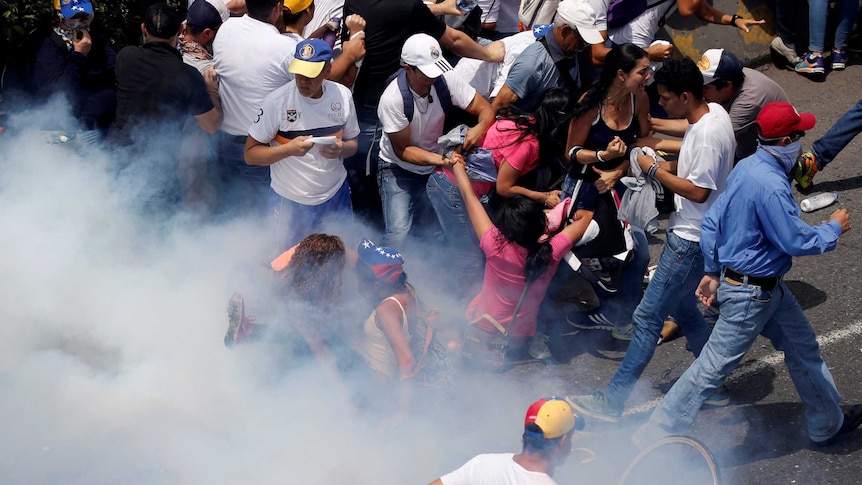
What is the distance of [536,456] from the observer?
11.0ft

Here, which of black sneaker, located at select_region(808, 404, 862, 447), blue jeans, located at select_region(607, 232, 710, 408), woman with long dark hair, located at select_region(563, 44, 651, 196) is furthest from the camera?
woman with long dark hair, located at select_region(563, 44, 651, 196)

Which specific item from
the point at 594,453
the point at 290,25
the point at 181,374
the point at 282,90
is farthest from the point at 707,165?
the point at 181,374

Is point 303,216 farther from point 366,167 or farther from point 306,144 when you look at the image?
point 366,167

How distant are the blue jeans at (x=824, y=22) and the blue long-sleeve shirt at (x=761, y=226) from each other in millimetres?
4338

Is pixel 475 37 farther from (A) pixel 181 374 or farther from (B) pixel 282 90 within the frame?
(A) pixel 181 374

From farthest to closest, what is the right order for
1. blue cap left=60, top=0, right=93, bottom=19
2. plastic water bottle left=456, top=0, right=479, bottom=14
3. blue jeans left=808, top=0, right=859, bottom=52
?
blue jeans left=808, top=0, right=859, bottom=52 < plastic water bottle left=456, top=0, right=479, bottom=14 < blue cap left=60, top=0, right=93, bottom=19

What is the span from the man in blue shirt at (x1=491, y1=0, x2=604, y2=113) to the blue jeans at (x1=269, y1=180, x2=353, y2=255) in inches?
43.3

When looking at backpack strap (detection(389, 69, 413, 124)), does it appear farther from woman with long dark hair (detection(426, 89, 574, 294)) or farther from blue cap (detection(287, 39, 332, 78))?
blue cap (detection(287, 39, 332, 78))

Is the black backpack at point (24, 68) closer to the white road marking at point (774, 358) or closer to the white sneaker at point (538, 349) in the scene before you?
the white sneaker at point (538, 349)

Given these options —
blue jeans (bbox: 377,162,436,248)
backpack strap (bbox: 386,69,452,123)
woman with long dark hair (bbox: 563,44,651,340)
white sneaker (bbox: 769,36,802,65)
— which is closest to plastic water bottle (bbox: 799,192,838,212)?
woman with long dark hair (bbox: 563,44,651,340)

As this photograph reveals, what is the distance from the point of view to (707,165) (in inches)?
171

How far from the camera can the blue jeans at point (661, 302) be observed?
A: 14.7 feet

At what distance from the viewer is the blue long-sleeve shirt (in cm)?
388

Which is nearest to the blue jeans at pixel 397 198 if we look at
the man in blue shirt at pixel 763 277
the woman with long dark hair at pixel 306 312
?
the woman with long dark hair at pixel 306 312
